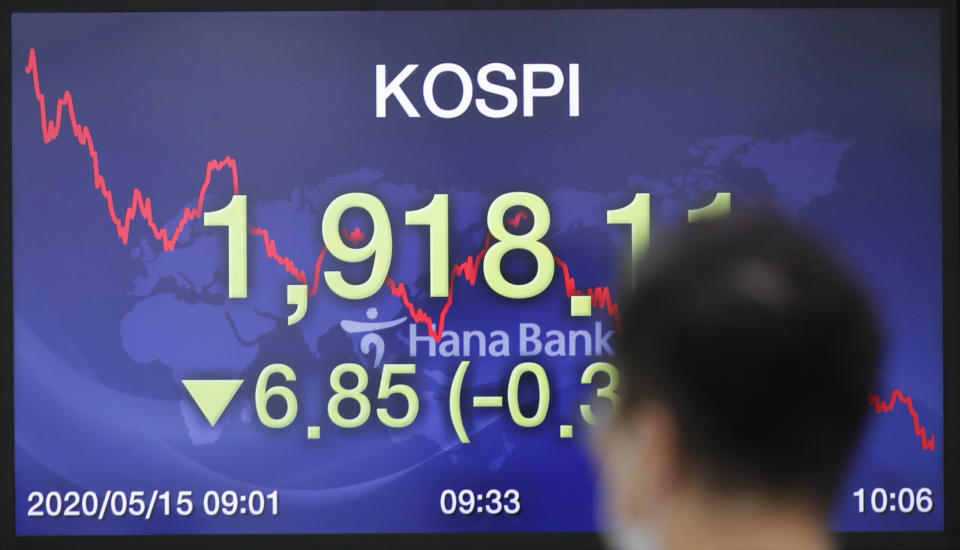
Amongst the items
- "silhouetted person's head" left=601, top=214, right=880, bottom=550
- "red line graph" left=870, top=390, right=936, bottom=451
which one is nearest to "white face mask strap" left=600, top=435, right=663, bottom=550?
"silhouetted person's head" left=601, top=214, right=880, bottom=550

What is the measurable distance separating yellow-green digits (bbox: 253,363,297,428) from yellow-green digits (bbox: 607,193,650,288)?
101 centimetres

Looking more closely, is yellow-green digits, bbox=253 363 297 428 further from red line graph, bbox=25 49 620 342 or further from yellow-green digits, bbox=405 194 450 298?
yellow-green digits, bbox=405 194 450 298

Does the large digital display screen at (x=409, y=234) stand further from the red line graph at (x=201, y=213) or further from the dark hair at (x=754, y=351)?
the dark hair at (x=754, y=351)

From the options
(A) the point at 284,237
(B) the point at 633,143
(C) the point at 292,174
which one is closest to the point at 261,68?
(C) the point at 292,174

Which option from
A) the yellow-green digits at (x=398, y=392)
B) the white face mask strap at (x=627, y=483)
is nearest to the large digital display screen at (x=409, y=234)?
the yellow-green digits at (x=398, y=392)

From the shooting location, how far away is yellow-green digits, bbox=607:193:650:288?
9.17 ft

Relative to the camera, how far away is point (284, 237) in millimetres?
2811

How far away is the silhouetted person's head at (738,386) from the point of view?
699 millimetres

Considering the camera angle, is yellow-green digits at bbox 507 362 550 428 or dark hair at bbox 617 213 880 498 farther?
yellow-green digits at bbox 507 362 550 428

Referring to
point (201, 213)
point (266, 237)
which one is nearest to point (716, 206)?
point (266, 237)

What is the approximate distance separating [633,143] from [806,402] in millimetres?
2155

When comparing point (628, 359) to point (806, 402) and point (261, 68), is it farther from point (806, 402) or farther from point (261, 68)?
point (261, 68)
